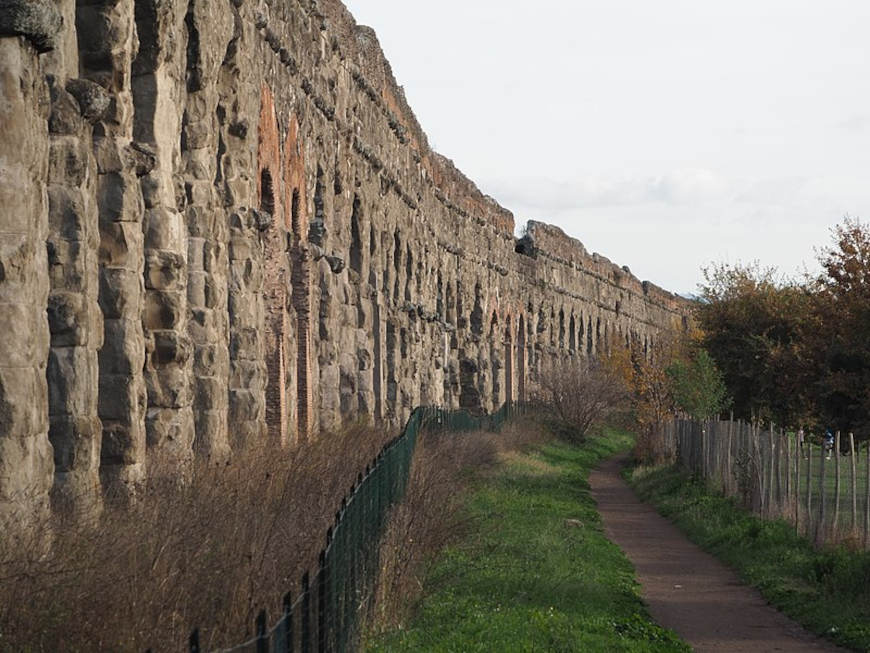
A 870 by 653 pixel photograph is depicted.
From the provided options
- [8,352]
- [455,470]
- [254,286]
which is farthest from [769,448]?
[8,352]

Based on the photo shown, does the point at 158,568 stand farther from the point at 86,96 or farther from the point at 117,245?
the point at 117,245

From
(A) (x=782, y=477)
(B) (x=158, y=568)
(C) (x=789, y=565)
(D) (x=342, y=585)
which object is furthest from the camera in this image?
(A) (x=782, y=477)

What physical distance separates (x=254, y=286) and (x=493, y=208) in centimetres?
2931

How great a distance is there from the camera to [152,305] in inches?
512

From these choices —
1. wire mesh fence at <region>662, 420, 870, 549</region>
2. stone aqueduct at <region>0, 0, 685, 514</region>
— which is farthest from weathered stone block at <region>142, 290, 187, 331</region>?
wire mesh fence at <region>662, 420, 870, 549</region>

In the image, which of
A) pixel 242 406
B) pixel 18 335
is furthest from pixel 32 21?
pixel 242 406

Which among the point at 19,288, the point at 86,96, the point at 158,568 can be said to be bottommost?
the point at 158,568

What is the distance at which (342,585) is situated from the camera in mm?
8023

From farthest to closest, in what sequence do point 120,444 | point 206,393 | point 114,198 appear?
point 206,393
point 114,198
point 120,444

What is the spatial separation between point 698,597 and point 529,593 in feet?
7.71

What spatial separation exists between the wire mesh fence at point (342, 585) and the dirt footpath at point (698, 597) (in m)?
2.84

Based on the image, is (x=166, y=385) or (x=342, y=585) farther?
(x=166, y=385)

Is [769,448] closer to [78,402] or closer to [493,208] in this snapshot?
[78,402]

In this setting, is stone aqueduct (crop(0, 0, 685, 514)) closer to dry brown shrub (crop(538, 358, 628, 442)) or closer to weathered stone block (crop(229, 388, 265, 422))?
weathered stone block (crop(229, 388, 265, 422))
